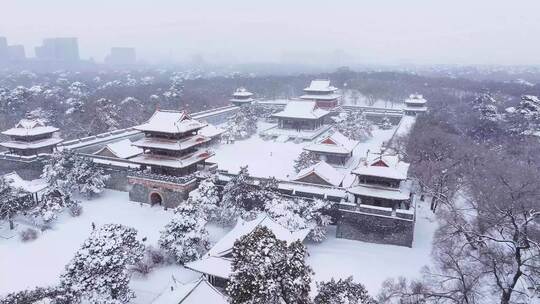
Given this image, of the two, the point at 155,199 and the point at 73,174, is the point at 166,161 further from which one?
the point at 73,174

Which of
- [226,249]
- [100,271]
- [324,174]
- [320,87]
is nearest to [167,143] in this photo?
[324,174]

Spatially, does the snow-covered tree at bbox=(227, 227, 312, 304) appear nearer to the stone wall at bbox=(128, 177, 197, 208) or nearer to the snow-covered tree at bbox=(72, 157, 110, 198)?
the stone wall at bbox=(128, 177, 197, 208)

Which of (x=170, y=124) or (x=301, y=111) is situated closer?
(x=170, y=124)

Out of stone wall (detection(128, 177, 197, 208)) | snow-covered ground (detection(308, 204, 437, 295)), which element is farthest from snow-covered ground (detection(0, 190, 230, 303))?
snow-covered ground (detection(308, 204, 437, 295))

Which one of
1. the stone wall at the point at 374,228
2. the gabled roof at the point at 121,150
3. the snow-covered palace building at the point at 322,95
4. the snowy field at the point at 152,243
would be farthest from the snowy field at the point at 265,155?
the snow-covered palace building at the point at 322,95

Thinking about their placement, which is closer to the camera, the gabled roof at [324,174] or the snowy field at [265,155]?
the gabled roof at [324,174]

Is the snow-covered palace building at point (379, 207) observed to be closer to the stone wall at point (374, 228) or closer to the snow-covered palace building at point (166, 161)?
the stone wall at point (374, 228)
